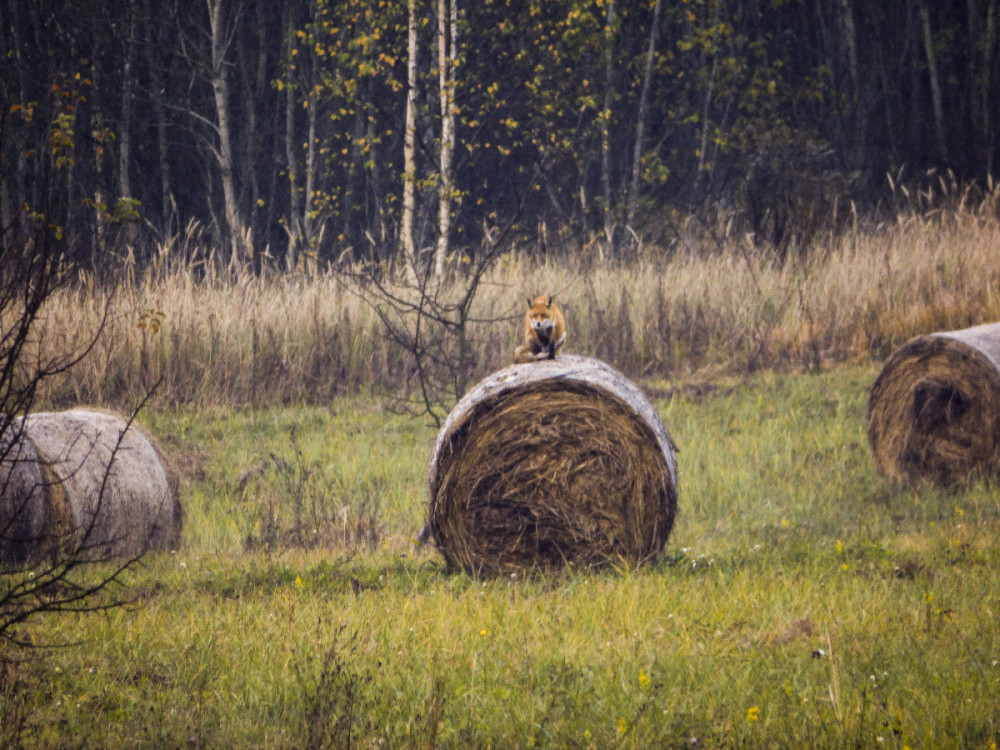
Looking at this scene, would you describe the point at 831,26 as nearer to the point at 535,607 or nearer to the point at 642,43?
the point at 642,43

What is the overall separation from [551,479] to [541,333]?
3.89 feet

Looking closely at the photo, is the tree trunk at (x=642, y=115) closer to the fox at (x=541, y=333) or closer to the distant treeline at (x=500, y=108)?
the distant treeline at (x=500, y=108)

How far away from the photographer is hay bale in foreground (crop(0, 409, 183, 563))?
21.5ft

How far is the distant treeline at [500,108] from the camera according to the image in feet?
70.6

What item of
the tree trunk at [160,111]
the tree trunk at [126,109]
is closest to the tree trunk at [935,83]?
the tree trunk at [160,111]

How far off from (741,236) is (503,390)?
11284mm

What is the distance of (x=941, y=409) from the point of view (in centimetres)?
858

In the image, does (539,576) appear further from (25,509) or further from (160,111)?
(160,111)

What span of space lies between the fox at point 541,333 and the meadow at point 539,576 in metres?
1.68

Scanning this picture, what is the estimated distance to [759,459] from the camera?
949cm

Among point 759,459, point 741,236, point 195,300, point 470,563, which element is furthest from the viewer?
point 741,236

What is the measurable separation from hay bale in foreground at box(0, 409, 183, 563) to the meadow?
35 cm

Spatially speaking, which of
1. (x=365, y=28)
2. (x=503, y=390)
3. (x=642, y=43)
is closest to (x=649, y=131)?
(x=642, y=43)

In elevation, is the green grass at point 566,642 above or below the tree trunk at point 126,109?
below
